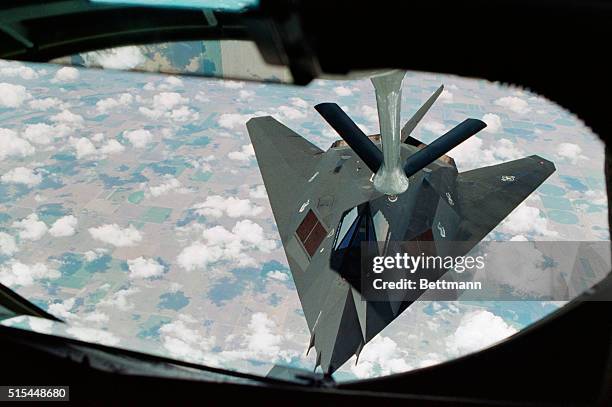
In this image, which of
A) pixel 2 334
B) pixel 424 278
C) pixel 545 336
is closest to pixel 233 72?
pixel 2 334

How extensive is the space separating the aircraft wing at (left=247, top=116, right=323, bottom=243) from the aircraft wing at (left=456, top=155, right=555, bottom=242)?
161 inches

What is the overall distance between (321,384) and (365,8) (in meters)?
1.24

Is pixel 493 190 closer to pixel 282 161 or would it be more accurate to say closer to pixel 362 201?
pixel 362 201

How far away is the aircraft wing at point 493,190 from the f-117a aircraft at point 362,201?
1.1 inches

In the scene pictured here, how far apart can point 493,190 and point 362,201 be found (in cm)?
539

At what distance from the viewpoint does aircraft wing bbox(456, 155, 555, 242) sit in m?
10.9

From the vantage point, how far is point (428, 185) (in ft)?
32.7

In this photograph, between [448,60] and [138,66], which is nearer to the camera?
[448,60]

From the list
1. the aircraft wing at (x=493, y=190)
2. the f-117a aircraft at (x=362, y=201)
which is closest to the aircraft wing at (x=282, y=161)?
the f-117a aircraft at (x=362, y=201)

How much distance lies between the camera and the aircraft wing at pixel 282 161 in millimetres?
11570

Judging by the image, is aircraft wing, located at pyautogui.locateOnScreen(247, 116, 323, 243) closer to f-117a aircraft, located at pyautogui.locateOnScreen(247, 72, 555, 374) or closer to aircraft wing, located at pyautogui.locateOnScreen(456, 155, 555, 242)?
f-117a aircraft, located at pyautogui.locateOnScreen(247, 72, 555, 374)

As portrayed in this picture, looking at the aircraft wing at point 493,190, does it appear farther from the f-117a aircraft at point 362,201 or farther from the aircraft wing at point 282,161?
the aircraft wing at point 282,161

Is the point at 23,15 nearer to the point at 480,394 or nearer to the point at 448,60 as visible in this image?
the point at 448,60

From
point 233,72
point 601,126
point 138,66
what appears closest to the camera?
point 601,126
